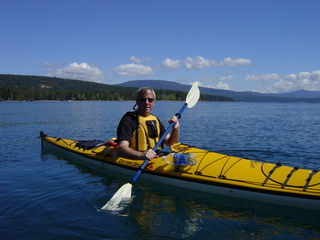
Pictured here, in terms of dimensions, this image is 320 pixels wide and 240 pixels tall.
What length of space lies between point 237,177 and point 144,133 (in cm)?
224

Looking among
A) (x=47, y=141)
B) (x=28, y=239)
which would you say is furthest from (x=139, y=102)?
(x=47, y=141)

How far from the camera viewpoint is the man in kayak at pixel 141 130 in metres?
6.20

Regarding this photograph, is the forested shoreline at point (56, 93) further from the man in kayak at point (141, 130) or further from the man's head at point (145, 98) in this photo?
the man's head at point (145, 98)

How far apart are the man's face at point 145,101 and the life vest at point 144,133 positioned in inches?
8.7

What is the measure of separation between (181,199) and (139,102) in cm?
230

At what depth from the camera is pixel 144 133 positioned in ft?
21.9

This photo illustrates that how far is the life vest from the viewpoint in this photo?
6.64 m

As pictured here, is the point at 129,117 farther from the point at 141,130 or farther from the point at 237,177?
the point at 237,177

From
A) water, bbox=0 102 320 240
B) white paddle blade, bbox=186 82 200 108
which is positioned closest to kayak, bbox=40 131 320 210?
water, bbox=0 102 320 240

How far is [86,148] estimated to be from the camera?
9.58 meters

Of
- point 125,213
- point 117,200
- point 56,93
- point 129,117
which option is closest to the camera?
point 125,213

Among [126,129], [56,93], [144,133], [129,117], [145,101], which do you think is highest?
[56,93]

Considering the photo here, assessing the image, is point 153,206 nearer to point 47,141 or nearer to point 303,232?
point 303,232

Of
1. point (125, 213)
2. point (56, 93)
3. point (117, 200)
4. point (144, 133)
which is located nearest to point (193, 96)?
point (144, 133)
